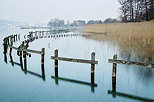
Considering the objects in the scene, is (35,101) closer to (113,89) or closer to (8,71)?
(113,89)

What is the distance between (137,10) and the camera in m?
59.3

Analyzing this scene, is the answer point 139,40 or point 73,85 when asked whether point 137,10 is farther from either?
point 73,85

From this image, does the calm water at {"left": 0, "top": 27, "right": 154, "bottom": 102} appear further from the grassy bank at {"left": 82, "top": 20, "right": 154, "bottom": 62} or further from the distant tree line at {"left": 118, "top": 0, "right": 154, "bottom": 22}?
the distant tree line at {"left": 118, "top": 0, "right": 154, "bottom": 22}

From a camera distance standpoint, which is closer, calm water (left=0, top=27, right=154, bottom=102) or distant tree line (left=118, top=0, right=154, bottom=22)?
calm water (left=0, top=27, right=154, bottom=102)

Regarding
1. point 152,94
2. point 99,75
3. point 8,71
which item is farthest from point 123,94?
point 8,71

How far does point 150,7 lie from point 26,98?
4878cm

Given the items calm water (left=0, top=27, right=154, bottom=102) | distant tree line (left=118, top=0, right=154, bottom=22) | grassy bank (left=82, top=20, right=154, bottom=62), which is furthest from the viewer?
distant tree line (left=118, top=0, right=154, bottom=22)

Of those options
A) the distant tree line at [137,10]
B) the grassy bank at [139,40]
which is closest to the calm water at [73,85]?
the grassy bank at [139,40]

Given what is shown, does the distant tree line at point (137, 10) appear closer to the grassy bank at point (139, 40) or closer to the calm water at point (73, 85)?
the grassy bank at point (139, 40)

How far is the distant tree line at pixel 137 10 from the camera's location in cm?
5059

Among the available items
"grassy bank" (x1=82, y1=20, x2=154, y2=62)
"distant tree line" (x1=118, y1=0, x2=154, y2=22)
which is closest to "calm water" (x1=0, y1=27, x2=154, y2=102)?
"grassy bank" (x1=82, y1=20, x2=154, y2=62)

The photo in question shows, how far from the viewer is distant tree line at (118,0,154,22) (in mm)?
50594

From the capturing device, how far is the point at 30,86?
37.3ft

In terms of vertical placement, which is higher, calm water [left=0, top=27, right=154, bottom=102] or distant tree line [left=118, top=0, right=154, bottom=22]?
distant tree line [left=118, top=0, right=154, bottom=22]
